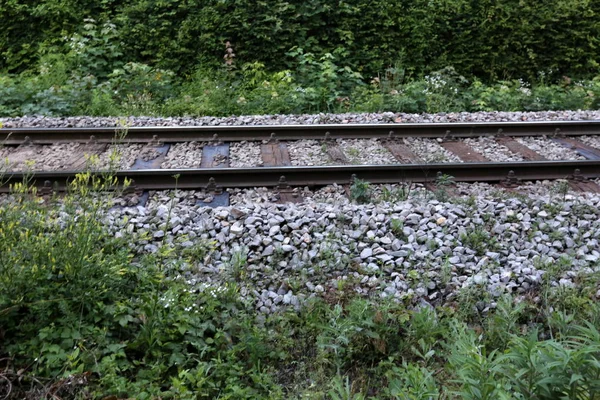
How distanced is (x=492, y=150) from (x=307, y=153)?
7.90 feet

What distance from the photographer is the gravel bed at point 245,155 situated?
23.5ft

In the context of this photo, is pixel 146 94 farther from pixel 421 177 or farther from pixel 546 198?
pixel 546 198

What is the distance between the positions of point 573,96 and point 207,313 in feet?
29.0

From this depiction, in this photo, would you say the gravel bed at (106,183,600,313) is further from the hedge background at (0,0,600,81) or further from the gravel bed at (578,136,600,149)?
the hedge background at (0,0,600,81)

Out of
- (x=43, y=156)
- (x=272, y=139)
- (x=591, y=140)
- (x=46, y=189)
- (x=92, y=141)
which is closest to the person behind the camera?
(x=46, y=189)

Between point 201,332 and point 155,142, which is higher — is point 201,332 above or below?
above

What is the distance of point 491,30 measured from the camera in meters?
13.1

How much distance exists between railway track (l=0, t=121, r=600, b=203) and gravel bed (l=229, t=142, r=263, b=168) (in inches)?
2.0

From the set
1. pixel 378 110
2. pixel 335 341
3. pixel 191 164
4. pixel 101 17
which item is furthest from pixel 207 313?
pixel 101 17

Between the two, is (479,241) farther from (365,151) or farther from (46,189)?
(46,189)

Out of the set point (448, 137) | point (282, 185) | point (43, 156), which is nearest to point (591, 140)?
point (448, 137)

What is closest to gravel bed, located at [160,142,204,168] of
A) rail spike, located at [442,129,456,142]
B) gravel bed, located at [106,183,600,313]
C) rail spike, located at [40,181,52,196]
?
rail spike, located at [40,181,52,196]

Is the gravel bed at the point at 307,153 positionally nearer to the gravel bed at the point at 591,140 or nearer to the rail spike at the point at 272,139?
the rail spike at the point at 272,139

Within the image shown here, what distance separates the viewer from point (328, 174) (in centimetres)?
659
